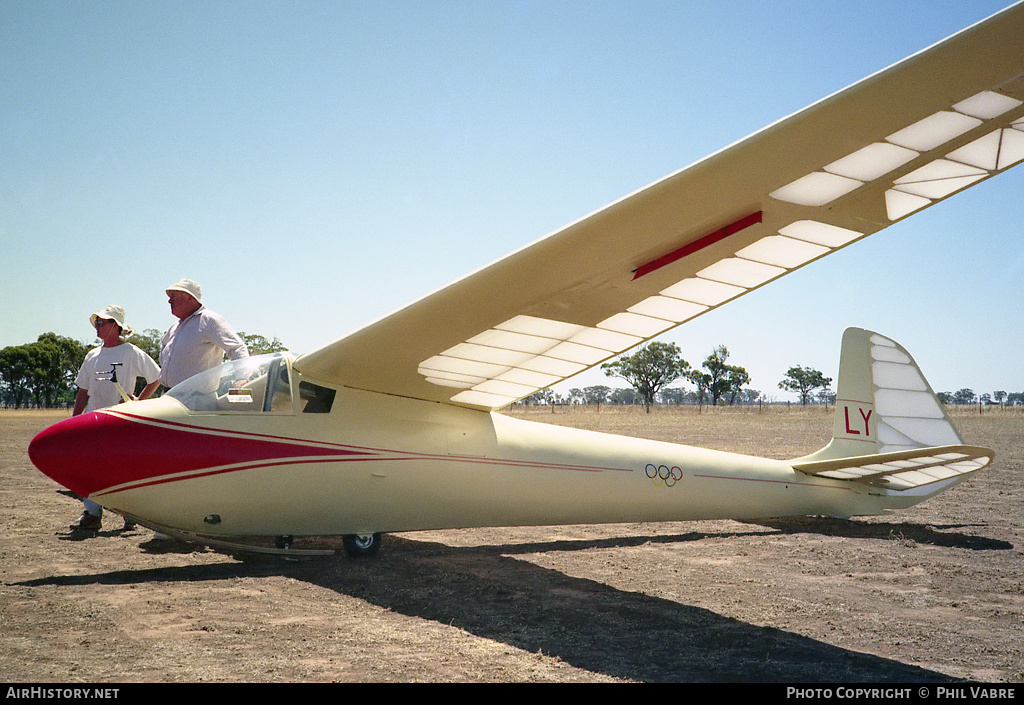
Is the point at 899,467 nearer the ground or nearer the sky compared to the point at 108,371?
nearer the ground

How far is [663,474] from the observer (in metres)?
7.86

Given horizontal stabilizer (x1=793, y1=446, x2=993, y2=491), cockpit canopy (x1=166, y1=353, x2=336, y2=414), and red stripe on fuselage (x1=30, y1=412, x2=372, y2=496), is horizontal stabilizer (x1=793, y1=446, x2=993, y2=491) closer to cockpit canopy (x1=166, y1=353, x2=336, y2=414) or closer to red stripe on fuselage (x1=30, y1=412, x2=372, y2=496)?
cockpit canopy (x1=166, y1=353, x2=336, y2=414)

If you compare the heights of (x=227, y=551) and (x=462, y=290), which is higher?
(x=462, y=290)

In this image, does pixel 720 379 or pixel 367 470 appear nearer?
pixel 367 470

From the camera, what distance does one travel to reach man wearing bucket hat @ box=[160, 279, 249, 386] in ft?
24.6

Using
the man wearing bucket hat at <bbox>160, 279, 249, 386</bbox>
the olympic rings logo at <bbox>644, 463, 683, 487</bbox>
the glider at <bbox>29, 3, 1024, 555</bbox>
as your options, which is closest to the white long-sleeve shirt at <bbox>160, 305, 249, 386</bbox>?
the man wearing bucket hat at <bbox>160, 279, 249, 386</bbox>

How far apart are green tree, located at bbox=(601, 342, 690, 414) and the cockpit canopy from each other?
11637cm

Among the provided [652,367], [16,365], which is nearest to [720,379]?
[652,367]

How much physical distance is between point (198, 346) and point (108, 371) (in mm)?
1637

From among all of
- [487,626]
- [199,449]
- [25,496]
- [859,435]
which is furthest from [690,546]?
[25,496]

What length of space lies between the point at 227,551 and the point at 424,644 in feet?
11.6

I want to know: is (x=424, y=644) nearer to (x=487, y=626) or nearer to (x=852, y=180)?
(x=487, y=626)

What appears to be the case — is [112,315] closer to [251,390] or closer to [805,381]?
[251,390]

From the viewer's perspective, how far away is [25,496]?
439 inches
